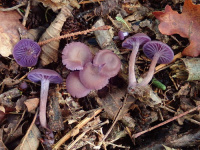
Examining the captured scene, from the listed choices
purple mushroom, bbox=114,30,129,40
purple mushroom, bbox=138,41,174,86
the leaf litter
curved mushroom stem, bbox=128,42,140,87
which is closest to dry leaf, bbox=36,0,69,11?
the leaf litter

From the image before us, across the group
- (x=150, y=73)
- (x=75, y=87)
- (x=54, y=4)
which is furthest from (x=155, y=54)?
(x=54, y=4)

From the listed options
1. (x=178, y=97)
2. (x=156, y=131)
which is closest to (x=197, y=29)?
(x=178, y=97)

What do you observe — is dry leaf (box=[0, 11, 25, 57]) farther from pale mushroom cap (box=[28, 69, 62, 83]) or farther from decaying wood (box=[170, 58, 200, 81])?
decaying wood (box=[170, 58, 200, 81])

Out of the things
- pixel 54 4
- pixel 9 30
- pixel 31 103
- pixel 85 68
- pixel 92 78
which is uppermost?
pixel 54 4

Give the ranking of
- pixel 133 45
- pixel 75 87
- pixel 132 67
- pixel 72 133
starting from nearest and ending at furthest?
pixel 72 133, pixel 75 87, pixel 132 67, pixel 133 45

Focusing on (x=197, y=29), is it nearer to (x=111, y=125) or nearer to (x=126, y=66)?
(x=126, y=66)

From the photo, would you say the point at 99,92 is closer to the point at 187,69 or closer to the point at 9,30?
the point at 187,69

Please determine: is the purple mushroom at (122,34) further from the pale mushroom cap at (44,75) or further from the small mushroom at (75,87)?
the pale mushroom cap at (44,75)
